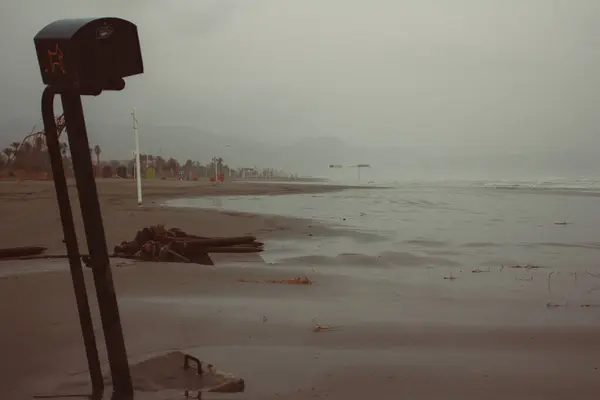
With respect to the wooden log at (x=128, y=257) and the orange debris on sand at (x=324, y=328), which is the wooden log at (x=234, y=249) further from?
the orange debris on sand at (x=324, y=328)

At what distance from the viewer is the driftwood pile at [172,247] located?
733 cm

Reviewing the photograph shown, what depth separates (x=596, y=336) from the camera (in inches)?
147

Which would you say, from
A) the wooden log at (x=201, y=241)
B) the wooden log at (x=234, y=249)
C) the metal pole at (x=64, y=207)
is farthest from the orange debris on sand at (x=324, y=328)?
the wooden log at (x=234, y=249)

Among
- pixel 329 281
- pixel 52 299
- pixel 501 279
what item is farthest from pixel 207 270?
pixel 501 279

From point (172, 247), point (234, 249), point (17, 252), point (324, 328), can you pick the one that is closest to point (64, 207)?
point (324, 328)

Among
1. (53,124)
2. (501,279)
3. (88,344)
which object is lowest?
(501,279)

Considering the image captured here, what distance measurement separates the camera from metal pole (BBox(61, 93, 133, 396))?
2.23m

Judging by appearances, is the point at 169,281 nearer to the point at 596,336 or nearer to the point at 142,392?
the point at 142,392

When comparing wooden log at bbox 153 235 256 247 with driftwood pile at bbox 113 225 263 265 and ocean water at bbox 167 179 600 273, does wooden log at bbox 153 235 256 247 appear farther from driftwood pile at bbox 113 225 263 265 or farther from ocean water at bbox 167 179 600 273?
ocean water at bbox 167 179 600 273

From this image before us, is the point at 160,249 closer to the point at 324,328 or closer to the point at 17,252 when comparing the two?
the point at 17,252

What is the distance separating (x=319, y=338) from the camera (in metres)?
3.63

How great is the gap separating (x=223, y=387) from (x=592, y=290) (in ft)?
14.8

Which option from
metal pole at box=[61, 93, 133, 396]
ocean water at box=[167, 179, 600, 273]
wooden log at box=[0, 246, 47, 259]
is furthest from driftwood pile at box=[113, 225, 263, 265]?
metal pole at box=[61, 93, 133, 396]

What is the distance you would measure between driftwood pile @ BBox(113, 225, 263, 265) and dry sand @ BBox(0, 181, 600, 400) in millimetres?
1122
